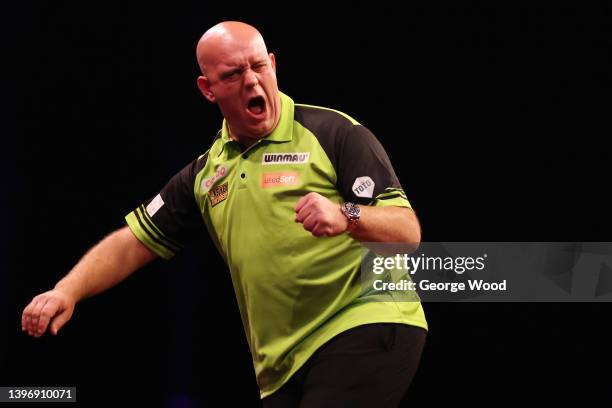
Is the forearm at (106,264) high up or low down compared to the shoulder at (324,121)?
down

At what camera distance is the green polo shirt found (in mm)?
2840

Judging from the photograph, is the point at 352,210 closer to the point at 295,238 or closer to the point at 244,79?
the point at 295,238

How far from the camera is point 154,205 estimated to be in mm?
3412

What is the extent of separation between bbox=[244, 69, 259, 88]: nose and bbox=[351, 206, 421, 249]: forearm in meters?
0.62

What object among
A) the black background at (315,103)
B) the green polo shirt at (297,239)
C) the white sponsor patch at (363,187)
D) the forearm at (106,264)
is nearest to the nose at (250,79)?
the green polo shirt at (297,239)

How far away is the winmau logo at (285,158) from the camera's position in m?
2.93

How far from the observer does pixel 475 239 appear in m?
4.46

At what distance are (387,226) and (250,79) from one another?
691 millimetres

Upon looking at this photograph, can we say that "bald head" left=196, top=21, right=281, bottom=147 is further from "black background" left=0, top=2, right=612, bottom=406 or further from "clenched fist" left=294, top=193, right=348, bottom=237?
"black background" left=0, top=2, right=612, bottom=406

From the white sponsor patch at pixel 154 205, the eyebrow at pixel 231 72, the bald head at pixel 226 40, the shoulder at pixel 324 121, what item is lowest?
the white sponsor patch at pixel 154 205

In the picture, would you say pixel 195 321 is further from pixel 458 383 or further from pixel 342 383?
pixel 342 383
